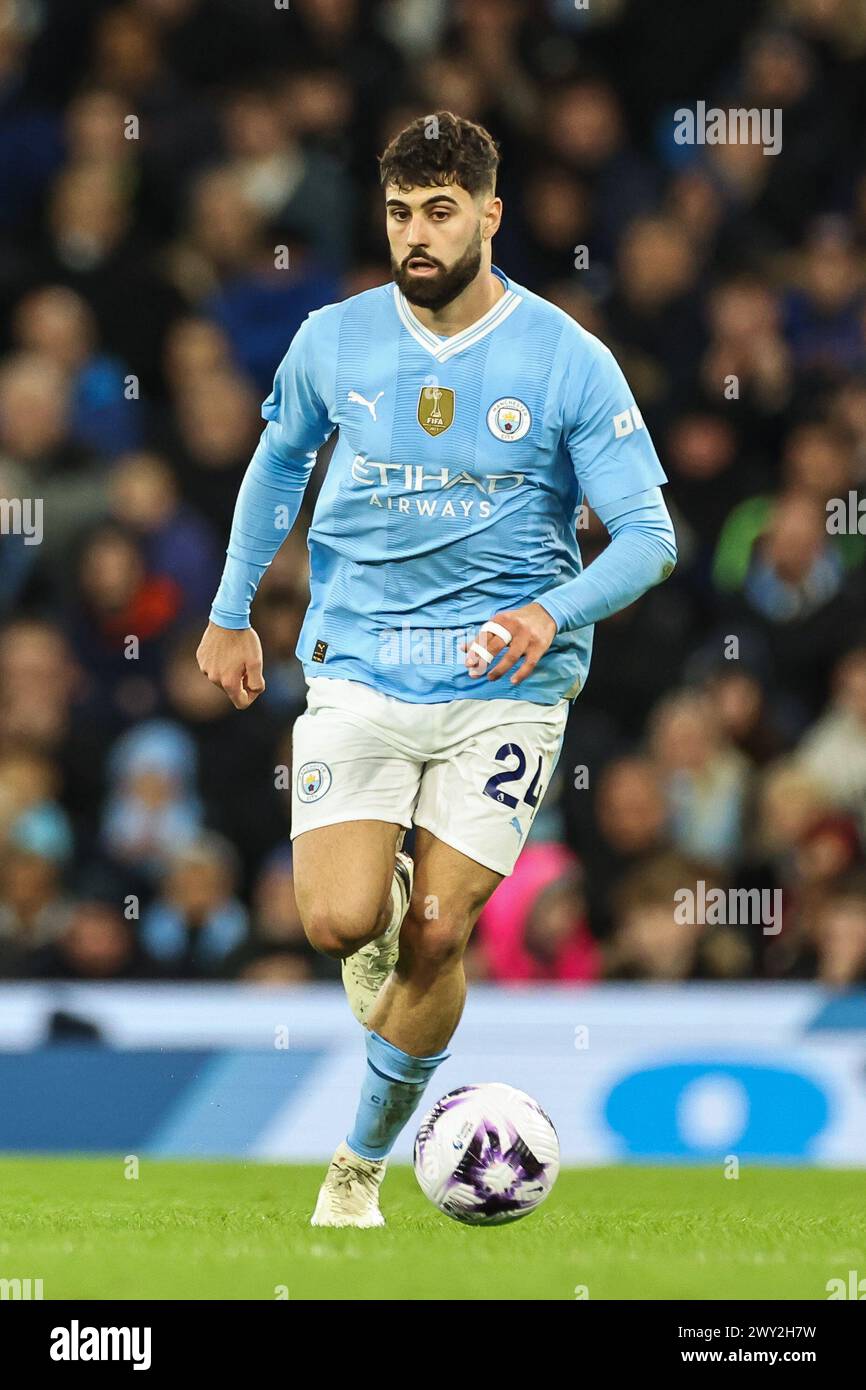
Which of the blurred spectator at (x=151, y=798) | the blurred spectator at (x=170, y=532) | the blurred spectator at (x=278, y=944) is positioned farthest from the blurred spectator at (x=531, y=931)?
the blurred spectator at (x=170, y=532)

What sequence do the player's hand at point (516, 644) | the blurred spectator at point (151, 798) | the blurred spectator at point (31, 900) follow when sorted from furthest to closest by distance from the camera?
1. the blurred spectator at point (151, 798)
2. the blurred spectator at point (31, 900)
3. the player's hand at point (516, 644)

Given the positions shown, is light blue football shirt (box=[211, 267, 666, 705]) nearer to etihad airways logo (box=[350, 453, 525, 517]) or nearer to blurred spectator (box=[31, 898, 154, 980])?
etihad airways logo (box=[350, 453, 525, 517])

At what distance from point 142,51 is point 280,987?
15.5 ft

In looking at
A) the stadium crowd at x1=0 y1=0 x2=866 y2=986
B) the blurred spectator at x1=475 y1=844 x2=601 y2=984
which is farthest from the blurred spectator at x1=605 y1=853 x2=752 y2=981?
the blurred spectator at x1=475 y1=844 x2=601 y2=984

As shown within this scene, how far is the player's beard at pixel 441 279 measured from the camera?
5.15 metres

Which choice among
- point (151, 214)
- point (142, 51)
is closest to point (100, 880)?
point (151, 214)

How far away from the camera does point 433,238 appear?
5.10 meters

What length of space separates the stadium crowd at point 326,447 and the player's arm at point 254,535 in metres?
2.58

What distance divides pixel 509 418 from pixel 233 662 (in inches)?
39.2

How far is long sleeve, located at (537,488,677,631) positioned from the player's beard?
0.61 m

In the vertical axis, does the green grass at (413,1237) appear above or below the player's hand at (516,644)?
below

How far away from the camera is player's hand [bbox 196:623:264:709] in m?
5.65

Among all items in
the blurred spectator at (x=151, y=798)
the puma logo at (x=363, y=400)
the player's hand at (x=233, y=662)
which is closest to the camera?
the puma logo at (x=363, y=400)

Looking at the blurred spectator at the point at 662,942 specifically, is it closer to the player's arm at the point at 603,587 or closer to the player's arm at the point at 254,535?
the player's arm at the point at 254,535
